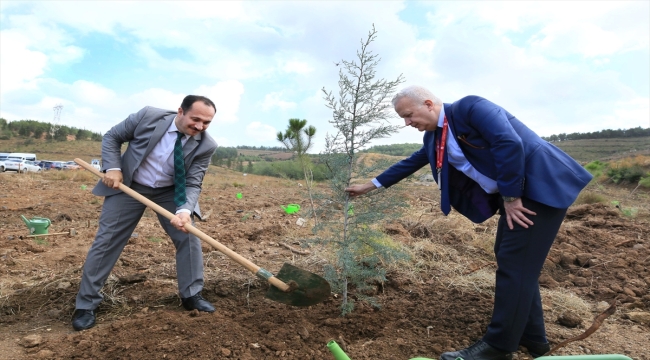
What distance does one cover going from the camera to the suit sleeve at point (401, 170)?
9.81ft

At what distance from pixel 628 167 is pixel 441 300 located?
1890 centimetres

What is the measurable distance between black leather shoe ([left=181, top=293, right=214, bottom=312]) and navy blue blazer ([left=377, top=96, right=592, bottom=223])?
1.92 metres

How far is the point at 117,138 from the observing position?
3.21 metres

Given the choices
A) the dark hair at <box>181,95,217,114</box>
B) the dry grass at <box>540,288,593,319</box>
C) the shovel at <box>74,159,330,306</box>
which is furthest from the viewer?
the dry grass at <box>540,288,593,319</box>

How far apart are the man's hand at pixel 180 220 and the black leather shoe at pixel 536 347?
7.69 feet

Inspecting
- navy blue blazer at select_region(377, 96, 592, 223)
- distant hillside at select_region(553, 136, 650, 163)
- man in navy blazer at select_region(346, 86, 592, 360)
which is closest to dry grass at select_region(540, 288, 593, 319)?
man in navy blazer at select_region(346, 86, 592, 360)

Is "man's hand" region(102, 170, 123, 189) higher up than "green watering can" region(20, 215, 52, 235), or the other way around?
"man's hand" region(102, 170, 123, 189)

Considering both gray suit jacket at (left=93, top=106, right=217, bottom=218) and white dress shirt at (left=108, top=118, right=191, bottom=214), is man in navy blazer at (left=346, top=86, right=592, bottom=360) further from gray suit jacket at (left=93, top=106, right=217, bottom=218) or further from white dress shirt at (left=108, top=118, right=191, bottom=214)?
white dress shirt at (left=108, top=118, right=191, bottom=214)

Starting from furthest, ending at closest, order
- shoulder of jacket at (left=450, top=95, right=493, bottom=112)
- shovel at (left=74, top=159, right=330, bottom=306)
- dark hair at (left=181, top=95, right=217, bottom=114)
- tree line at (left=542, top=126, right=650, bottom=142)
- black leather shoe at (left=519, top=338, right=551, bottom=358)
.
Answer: tree line at (left=542, top=126, right=650, bottom=142), dark hair at (left=181, top=95, right=217, bottom=114), shovel at (left=74, top=159, right=330, bottom=306), black leather shoe at (left=519, top=338, right=551, bottom=358), shoulder of jacket at (left=450, top=95, right=493, bottom=112)

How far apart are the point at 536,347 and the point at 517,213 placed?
95 centimetres

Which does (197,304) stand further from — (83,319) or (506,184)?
(506,184)

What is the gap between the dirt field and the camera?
262cm

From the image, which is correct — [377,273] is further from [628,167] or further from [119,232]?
[628,167]

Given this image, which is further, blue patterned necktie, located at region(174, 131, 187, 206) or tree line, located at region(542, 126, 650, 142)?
tree line, located at region(542, 126, 650, 142)
